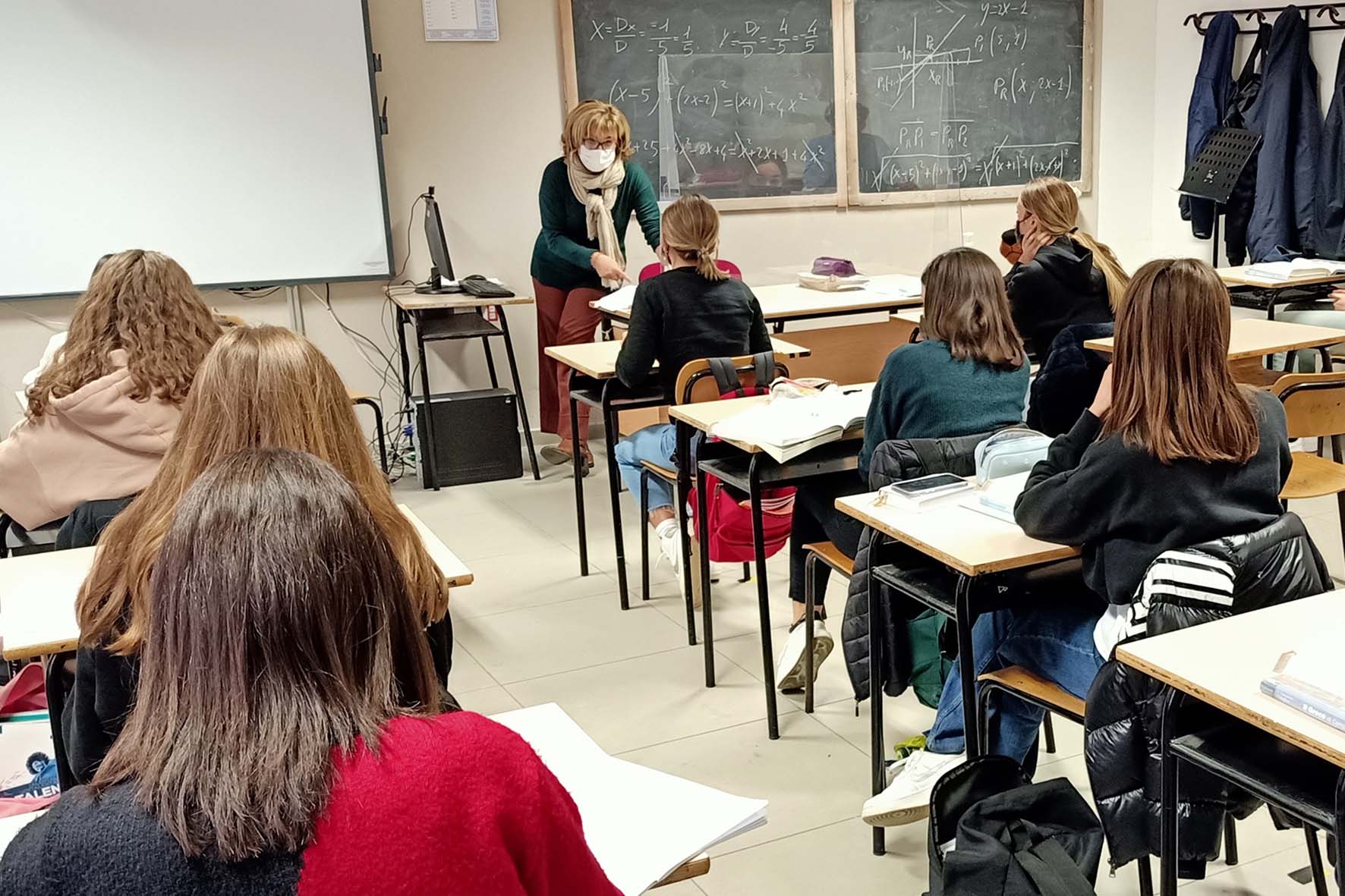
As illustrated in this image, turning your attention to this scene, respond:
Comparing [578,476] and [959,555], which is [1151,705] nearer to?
[959,555]

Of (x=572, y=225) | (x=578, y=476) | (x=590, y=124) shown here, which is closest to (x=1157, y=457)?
(x=578, y=476)

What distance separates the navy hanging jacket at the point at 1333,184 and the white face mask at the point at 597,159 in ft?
11.7

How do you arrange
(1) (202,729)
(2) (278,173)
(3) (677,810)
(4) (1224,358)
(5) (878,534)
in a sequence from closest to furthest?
1. (1) (202,729)
2. (3) (677,810)
3. (4) (1224,358)
4. (5) (878,534)
5. (2) (278,173)

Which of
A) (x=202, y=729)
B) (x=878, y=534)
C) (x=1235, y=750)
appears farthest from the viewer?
(x=878, y=534)

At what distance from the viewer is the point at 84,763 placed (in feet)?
5.77

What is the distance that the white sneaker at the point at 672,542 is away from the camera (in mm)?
3764

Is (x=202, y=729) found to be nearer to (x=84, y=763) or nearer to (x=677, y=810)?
(x=677, y=810)

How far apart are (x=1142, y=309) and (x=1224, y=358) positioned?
15cm

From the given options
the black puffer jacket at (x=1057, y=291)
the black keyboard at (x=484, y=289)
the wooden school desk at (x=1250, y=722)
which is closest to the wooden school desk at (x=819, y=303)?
the black keyboard at (x=484, y=289)

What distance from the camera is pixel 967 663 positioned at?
228 centimetres

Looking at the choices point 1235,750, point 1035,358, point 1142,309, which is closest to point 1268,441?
point 1142,309

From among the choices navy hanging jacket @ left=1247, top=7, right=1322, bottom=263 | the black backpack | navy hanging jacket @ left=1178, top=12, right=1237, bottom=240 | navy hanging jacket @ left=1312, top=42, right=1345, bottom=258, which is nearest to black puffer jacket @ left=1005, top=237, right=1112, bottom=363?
the black backpack

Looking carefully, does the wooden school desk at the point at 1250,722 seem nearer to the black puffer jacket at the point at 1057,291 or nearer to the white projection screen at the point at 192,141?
the black puffer jacket at the point at 1057,291

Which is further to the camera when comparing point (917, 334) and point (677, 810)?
point (917, 334)
